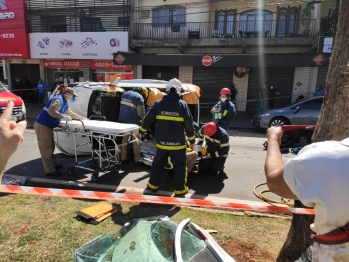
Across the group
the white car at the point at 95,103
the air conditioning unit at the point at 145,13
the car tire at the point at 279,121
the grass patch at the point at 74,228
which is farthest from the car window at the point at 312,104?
the air conditioning unit at the point at 145,13

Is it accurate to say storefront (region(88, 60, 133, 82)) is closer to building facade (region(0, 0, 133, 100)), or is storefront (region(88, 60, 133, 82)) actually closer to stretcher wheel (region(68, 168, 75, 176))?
building facade (region(0, 0, 133, 100))

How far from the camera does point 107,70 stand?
18.5 metres

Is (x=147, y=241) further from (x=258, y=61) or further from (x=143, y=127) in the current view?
(x=258, y=61)

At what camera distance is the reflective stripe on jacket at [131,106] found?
618 centimetres

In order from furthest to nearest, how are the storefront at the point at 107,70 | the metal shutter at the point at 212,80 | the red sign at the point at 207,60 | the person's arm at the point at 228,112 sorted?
the storefront at the point at 107,70 < the metal shutter at the point at 212,80 < the red sign at the point at 207,60 < the person's arm at the point at 228,112

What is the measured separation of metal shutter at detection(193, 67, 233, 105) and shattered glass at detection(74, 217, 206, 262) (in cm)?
1568

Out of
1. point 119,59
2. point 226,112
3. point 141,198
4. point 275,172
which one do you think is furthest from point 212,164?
point 119,59

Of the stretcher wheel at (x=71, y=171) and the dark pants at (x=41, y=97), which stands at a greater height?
the stretcher wheel at (x=71, y=171)

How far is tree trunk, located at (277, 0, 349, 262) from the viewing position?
2279mm

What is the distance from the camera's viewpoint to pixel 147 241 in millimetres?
2188

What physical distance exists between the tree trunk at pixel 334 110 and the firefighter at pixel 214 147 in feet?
10.0

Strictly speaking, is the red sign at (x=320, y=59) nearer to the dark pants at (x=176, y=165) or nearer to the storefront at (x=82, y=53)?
the storefront at (x=82, y=53)

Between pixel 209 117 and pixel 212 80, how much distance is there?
10.6 ft

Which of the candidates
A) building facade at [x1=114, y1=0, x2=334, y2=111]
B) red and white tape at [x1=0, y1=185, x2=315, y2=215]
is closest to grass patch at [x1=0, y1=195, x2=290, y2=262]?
red and white tape at [x1=0, y1=185, x2=315, y2=215]
